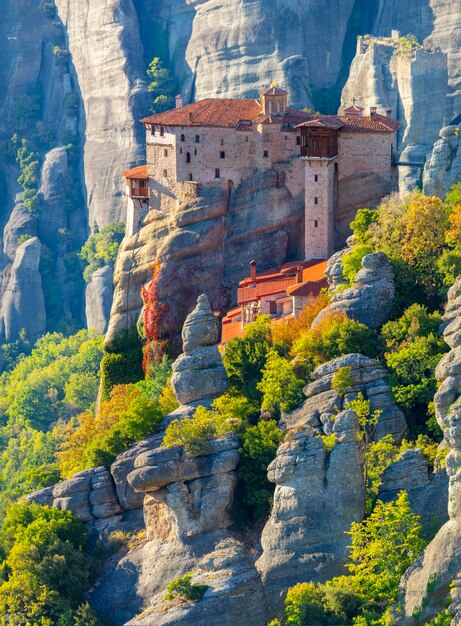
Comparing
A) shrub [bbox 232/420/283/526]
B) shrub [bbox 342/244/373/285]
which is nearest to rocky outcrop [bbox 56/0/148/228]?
shrub [bbox 342/244/373/285]

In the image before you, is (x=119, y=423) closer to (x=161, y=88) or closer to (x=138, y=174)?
(x=138, y=174)

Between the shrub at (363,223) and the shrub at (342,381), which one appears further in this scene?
the shrub at (363,223)

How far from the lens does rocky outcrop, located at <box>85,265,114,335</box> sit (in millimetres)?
125250

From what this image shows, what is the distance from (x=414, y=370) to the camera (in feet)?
239

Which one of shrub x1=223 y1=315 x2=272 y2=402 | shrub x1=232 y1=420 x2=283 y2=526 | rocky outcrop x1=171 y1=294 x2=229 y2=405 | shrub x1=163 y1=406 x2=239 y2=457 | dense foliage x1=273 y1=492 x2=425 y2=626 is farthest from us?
shrub x1=223 y1=315 x2=272 y2=402

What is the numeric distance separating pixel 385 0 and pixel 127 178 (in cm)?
3483

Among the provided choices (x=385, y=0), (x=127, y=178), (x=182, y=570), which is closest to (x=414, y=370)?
(x=182, y=570)

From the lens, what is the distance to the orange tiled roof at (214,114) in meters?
Result: 89.5

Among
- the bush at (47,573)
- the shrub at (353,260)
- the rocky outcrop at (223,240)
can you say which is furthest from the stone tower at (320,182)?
the bush at (47,573)

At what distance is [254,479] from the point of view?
72438 mm

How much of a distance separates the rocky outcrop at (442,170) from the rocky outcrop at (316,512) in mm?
16943

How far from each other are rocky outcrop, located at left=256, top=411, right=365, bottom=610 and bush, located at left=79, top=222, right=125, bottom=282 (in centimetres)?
6013

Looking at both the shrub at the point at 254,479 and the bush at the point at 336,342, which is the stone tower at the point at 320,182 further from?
the shrub at the point at 254,479

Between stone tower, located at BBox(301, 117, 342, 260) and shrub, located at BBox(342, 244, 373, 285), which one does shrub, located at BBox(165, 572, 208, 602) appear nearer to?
shrub, located at BBox(342, 244, 373, 285)
